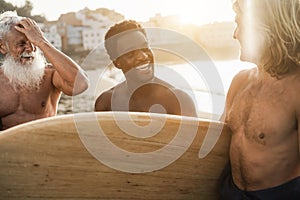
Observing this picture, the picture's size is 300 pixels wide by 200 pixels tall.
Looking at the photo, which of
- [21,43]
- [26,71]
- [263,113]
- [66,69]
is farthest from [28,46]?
[263,113]

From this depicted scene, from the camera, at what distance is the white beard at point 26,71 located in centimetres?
267

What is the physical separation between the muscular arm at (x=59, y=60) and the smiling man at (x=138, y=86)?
20 centimetres

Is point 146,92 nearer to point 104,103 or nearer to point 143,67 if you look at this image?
A: point 143,67

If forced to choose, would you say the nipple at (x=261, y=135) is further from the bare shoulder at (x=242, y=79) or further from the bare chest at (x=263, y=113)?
the bare shoulder at (x=242, y=79)

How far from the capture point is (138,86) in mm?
2385

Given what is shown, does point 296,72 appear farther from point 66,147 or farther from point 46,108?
point 46,108

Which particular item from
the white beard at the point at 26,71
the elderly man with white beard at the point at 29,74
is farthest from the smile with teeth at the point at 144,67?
the white beard at the point at 26,71

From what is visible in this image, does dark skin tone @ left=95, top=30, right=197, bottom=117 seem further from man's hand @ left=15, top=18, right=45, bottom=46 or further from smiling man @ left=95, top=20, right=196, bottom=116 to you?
man's hand @ left=15, top=18, right=45, bottom=46

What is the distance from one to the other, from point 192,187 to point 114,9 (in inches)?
1672

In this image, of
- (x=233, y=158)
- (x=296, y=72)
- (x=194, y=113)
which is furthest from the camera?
(x=194, y=113)

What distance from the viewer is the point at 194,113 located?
2262 mm

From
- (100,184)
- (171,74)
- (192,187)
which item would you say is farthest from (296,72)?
(171,74)

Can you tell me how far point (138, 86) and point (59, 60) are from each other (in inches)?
20.2

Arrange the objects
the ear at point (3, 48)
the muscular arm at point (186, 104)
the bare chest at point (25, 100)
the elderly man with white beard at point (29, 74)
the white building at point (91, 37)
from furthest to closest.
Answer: the white building at point (91, 37)
the bare chest at point (25, 100)
the ear at point (3, 48)
the elderly man with white beard at point (29, 74)
the muscular arm at point (186, 104)
